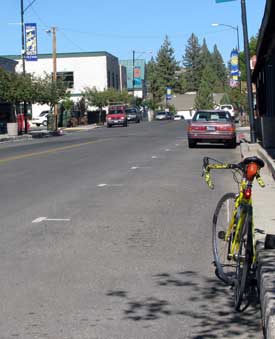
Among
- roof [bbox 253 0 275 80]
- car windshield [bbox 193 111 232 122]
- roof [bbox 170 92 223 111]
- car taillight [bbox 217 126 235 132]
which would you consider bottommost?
car taillight [bbox 217 126 235 132]

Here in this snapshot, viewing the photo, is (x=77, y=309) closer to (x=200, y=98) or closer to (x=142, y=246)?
(x=142, y=246)

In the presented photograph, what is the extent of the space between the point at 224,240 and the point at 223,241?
88 mm

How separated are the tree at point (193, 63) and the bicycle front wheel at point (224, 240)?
177903 millimetres

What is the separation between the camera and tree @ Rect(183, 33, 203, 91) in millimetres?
183750

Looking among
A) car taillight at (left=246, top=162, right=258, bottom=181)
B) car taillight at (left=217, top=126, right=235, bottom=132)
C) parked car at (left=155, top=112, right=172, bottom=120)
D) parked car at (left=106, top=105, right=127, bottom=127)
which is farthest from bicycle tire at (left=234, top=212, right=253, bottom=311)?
parked car at (left=155, top=112, right=172, bottom=120)

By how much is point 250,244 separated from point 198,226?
4079 mm

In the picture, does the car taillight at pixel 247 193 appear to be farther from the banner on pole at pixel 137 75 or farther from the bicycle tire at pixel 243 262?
the banner on pole at pixel 137 75

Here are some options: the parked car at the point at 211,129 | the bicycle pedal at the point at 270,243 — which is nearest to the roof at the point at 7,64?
the parked car at the point at 211,129

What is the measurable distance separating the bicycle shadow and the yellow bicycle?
0.13m

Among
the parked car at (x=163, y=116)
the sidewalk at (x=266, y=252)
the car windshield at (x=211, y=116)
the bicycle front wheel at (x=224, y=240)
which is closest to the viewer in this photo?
the sidewalk at (x=266, y=252)

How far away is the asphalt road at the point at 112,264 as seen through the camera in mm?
5613

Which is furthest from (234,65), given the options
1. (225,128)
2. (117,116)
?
(225,128)

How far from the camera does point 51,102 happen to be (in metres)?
55.1

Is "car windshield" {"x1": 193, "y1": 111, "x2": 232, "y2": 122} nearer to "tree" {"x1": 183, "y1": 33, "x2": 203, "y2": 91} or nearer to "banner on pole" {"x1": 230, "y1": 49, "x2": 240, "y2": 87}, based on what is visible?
"banner on pole" {"x1": 230, "y1": 49, "x2": 240, "y2": 87}
